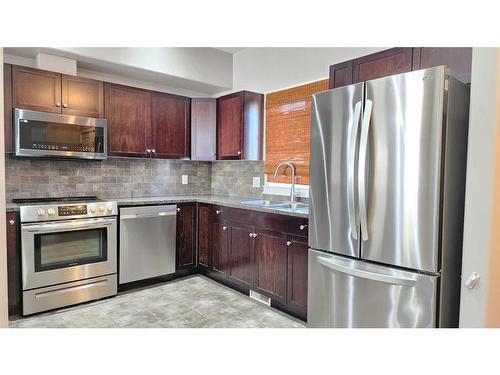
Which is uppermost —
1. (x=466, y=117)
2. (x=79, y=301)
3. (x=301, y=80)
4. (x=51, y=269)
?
(x=301, y=80)

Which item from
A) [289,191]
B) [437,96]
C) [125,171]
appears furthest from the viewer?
[125,171]

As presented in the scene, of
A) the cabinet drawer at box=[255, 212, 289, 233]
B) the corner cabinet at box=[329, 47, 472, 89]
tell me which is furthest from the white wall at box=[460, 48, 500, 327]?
the cabinet drawer at box=[255, 212, 289, 233]

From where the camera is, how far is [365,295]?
1.85m

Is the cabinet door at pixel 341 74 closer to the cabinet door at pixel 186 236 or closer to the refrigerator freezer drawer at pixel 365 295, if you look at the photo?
the refrigerator freezer drawer at pixel 365 295

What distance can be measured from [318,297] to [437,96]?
A: 1349 millimetres

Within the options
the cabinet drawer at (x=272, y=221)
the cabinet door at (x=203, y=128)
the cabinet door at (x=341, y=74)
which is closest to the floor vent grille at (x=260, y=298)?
the cabinet drawer at (x=272, y=221)

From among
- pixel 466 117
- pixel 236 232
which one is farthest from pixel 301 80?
pixel 466 117

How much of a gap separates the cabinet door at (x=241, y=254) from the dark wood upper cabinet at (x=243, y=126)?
0.91 meters

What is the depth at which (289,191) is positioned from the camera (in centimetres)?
354

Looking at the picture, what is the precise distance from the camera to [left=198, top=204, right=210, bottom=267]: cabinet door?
12.1 feet

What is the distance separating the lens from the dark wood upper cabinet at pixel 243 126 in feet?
12.2

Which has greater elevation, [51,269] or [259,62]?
[259,62]

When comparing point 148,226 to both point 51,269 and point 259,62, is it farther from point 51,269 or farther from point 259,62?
point 259,62

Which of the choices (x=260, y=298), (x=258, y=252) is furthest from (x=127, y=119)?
(x=260, y=298)
